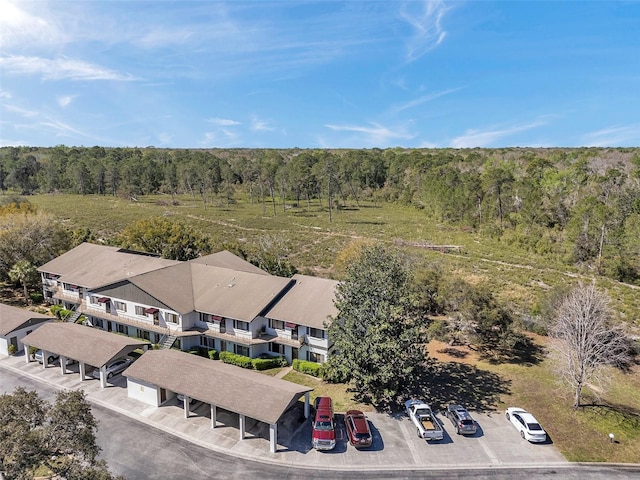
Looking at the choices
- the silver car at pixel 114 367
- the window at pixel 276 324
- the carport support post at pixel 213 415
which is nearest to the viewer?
the carport support post at pixel 213 415

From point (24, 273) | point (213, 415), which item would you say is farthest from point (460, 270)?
point (24, 273)

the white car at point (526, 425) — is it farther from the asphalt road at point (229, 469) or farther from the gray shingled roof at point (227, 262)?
the gray shingled roof at point (227, 262)

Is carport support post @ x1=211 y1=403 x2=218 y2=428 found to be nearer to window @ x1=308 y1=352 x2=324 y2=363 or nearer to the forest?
window @ x1=308 y1=352 x2=324 y2=363

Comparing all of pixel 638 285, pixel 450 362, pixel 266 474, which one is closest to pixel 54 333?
pixel 266 474

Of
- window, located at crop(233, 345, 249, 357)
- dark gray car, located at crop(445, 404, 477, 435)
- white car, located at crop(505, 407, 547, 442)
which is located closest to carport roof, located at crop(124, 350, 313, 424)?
window, located at crop(233, 345, 249, 357)

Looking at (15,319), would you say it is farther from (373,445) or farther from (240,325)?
(373,445)

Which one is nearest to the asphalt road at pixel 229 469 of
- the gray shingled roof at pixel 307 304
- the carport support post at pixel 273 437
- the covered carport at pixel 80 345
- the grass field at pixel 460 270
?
the carport support post at pixel 273 437

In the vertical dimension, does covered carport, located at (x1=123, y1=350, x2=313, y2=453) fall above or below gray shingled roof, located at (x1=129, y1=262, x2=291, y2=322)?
below

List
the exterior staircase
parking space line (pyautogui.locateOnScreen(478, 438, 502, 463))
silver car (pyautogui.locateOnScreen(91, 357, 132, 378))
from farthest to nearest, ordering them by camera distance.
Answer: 1. the exterior staircase
2. silver car (pyautogui.locateOnScreen(91, 357, 132, 378))
3. parking space line (pyautogui.locateOnScreen(478, 438, 502, 463))

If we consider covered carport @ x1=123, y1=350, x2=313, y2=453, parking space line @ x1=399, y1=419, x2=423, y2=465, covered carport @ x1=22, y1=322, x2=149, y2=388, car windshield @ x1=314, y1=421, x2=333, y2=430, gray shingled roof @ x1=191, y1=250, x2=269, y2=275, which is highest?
gray shingled roof @ x1=191, y1=250, x2=269, y2=275
